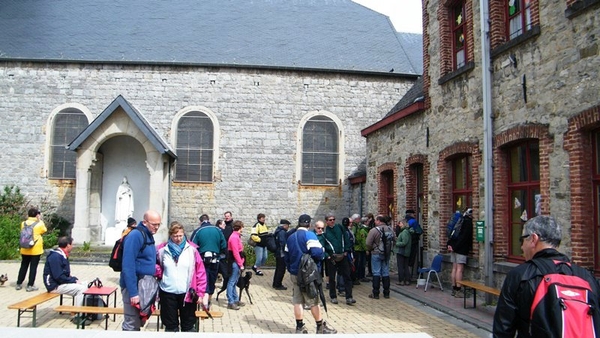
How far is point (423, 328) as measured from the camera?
24.9 feet

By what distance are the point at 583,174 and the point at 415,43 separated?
17.4 m

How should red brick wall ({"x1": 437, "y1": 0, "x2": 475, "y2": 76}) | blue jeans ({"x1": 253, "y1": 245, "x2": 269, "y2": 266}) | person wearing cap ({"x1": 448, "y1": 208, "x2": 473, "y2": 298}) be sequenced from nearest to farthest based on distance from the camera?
person wearing cap ({"x1": 448, "y1": 208, "x2": 473, "y2": 298}), red brick wall ({"x1": 437, "y1": 0, "x2": 475, "y2": 76}), blue jeans ({"x1": 253, "y1": 245, "x2": 269, "y2": 266})

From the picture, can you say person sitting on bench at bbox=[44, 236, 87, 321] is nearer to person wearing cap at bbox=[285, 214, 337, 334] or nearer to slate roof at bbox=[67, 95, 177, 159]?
person wearing cap at bbox=[285, 214, 337, 334]

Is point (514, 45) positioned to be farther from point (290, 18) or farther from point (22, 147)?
point (22, 147)

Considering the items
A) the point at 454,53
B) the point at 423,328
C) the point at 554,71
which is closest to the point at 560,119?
the point at 554,71

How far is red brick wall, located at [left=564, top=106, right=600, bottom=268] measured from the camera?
704 cm

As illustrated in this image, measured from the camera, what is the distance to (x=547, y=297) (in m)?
2.80

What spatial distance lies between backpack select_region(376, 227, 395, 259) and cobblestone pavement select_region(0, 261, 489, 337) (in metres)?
0.88

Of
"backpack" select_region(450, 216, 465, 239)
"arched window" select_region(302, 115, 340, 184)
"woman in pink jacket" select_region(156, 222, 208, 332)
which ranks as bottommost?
"woman in pink jacket" select_region(156, 222, 208, 332)

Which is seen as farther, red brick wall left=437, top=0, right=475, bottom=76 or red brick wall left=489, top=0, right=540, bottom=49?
red brick wall left=437, top=0, right=475, bottom=76

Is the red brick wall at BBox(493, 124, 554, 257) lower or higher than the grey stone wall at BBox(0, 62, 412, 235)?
lower

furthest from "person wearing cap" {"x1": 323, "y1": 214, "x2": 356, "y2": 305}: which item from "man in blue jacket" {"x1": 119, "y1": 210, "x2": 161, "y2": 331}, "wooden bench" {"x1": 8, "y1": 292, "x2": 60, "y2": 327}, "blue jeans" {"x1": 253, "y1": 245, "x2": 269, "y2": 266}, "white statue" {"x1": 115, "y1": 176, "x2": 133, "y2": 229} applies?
"white statue" {"x1": 115, "y1": 176, "x2": 133, "y2": 229}

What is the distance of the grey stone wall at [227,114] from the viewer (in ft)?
63.7

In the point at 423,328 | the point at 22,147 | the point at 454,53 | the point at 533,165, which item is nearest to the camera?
the point at 423,328
